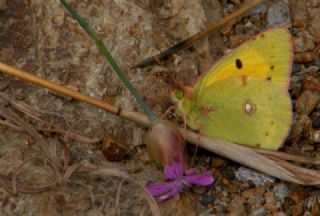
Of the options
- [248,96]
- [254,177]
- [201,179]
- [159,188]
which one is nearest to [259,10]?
[248,96]

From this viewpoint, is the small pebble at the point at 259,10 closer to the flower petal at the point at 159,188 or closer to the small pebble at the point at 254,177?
the small pebble at the point at 254,177

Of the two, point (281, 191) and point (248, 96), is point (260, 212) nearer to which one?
point (281, 191)

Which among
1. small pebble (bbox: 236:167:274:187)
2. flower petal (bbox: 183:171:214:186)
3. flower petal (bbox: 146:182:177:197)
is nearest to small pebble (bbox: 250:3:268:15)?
small pebble (bbox: 236:167:274:187)

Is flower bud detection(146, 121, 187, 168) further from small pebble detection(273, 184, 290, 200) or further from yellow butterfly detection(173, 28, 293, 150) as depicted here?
small pebble detection(273, 184, 290, 200)

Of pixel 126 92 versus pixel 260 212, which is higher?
pixel 126 92

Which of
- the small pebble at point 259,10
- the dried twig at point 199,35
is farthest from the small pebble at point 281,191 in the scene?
the small pebble at point 259,10

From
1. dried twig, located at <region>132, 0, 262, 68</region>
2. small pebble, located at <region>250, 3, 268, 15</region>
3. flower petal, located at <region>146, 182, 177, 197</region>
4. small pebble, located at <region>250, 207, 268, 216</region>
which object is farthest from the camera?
small pebble, located at <region>250, 3, 268, 15</region>

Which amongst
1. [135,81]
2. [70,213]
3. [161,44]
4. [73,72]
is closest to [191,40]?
[161,44]
